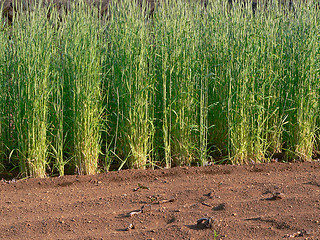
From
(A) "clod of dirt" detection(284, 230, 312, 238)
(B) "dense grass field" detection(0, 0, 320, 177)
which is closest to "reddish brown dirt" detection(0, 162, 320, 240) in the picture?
(A) "clod of dirt" detection(284, 230, 312, 238)

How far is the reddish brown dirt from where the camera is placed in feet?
9.62

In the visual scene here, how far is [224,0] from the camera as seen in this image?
481cm

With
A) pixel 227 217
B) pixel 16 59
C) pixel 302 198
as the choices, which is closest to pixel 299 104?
pixel 302 198

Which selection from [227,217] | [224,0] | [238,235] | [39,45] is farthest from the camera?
[224,0]

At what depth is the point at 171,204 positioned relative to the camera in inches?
133

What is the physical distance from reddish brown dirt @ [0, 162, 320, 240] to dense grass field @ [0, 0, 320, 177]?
0.97 ft

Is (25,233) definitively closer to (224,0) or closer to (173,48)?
(173,48)

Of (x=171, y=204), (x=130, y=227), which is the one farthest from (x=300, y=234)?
(x=130, y=227)

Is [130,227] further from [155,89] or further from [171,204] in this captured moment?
[155,89]

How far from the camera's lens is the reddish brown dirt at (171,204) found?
293cm

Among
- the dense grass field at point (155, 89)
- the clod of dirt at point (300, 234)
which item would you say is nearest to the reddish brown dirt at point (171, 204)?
the clod of dirt at point (300, 234)

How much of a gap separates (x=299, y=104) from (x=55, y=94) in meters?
2.52

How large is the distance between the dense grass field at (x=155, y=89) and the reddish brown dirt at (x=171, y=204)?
294 millimetres

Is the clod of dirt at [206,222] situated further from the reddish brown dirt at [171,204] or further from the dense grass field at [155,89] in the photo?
the dense grass field at [155,89]
